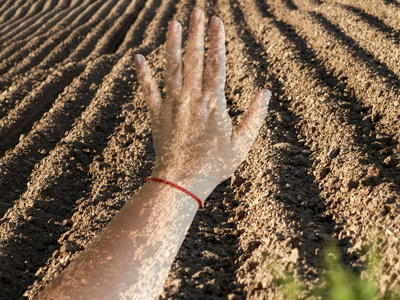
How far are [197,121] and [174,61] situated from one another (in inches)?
8.4

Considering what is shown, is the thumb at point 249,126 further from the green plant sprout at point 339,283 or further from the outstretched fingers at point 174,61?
the green plant sprout at point 339,283

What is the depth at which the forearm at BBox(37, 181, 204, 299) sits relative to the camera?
1.21 metres

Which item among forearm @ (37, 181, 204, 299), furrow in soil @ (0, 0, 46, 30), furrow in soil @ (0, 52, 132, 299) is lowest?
furrow in soil @ (0, 0, 46, 30)

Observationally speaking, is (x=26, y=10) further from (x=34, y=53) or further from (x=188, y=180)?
(x=188, y=180)

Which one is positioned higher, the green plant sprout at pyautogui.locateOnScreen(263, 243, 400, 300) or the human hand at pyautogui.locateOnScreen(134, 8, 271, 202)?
the human hand at pyautogui.locateOnScreen(134, 8, 271, 202)

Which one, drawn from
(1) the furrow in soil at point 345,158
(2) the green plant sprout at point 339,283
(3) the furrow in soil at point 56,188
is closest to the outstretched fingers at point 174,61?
(2) the green plant sprout at point 339,283

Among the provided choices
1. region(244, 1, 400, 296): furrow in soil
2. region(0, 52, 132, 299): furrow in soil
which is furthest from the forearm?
region(0, 52, 132, 299): furrow in soil

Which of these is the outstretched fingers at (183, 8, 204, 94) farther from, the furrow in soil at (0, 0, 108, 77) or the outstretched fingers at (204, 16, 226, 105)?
the furrow in soil at (0, 0, 108, 77)

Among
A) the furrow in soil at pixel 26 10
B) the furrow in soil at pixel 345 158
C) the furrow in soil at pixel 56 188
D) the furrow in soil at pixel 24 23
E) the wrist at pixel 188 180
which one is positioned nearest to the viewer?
the wrist at pixel 188 180

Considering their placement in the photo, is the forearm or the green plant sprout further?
the green plant sprout

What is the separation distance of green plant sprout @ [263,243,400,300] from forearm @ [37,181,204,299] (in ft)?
1.83

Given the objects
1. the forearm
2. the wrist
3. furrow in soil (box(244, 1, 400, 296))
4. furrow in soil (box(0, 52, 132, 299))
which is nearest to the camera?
the forearm

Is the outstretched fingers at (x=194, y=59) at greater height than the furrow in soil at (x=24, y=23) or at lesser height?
greater

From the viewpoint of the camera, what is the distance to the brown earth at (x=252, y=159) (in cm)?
190
